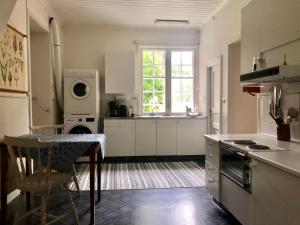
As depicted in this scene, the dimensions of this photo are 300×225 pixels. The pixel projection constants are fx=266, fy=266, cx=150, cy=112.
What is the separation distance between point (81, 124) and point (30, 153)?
2600mm

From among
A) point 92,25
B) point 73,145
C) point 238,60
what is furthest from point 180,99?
point 73,145

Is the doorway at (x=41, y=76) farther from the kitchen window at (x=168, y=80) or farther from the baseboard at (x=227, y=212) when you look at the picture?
the baseboard at (x=227, y=212)

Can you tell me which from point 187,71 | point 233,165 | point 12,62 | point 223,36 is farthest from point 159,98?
point 233,165

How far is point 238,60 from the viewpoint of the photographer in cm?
420

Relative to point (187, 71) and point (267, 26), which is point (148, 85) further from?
point (267, 26)

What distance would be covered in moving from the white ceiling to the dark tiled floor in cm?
298

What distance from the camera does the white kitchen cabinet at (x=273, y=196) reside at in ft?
4.96

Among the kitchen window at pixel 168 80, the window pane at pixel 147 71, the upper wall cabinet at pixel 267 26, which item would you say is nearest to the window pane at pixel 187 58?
the kitchen window at pixel 168 80

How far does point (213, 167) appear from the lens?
290 centimetres

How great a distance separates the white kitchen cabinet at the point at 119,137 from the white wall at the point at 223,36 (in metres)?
1.63

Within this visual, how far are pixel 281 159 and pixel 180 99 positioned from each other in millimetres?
4253

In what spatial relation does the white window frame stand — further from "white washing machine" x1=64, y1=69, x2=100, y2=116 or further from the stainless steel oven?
the stainless steel oven

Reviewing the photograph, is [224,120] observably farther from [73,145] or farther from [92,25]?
[92,25]

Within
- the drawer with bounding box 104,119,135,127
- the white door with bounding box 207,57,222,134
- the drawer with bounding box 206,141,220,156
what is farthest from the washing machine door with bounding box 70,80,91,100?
the drawer with bounding box 206,141,220,156
